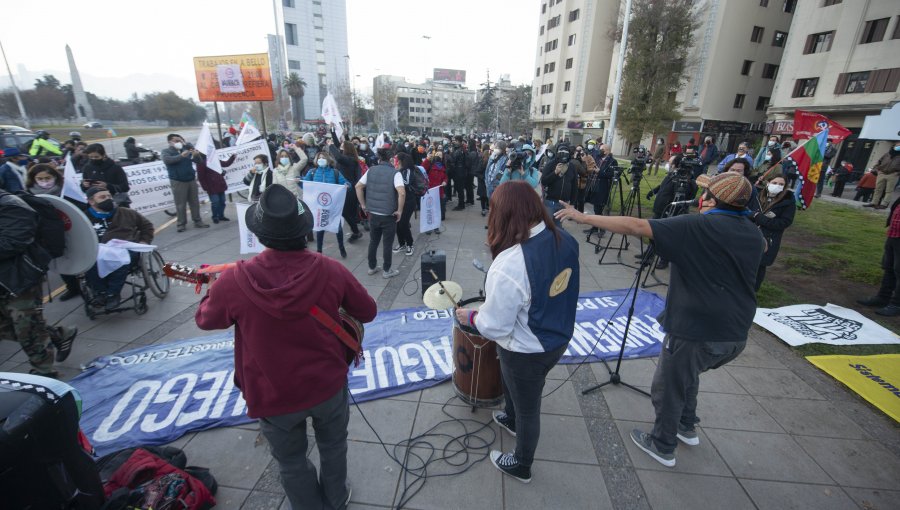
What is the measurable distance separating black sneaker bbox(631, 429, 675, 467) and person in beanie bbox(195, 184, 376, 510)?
2.50 m

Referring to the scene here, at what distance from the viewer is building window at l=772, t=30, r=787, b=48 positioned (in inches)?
1262

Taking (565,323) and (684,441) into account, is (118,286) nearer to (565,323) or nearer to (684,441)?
(565,323)

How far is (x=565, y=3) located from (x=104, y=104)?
7097 cm

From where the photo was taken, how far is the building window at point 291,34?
7688 centimetres

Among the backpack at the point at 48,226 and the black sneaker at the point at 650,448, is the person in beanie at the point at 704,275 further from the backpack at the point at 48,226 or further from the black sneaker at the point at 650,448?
the backpack at the point at 48,226

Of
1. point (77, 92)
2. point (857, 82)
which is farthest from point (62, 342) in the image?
point (77, 92)

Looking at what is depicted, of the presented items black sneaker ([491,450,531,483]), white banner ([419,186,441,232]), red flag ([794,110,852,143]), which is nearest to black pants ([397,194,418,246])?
Answer: white banner ([419,186,441,232])

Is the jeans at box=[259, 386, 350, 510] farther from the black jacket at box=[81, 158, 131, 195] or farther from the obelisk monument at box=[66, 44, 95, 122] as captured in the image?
the obelisk monument at box=[66, 44, 95, 122]

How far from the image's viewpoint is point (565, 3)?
4609cm

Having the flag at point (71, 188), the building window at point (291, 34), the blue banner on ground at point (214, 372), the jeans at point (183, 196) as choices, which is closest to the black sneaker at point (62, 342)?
the blue banner on ground at point (214, 372)

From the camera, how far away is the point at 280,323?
1855 mm

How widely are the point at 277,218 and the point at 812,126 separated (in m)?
10.6

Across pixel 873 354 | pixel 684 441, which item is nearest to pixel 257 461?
pixel 684 441

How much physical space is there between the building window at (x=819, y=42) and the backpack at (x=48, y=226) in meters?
37.0
